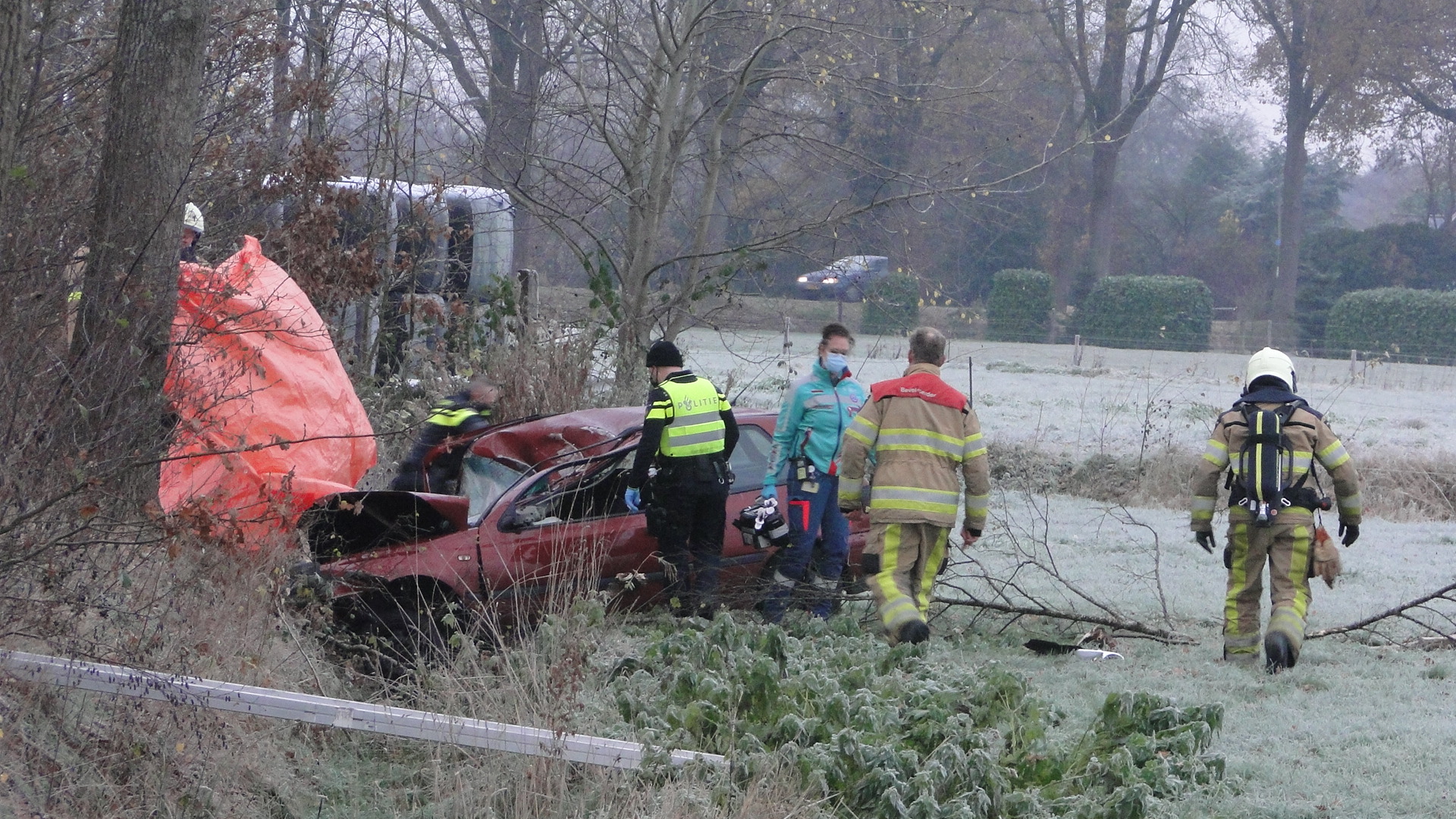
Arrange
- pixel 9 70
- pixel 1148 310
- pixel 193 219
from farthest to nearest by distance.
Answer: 1. pixel 1148 310
2. pixel 193 219
3. pixel 9 70

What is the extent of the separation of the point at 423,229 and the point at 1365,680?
313 inches

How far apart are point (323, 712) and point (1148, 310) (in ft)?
129

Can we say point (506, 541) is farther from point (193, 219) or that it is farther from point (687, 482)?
point (193, 219)

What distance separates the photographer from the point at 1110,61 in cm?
3938

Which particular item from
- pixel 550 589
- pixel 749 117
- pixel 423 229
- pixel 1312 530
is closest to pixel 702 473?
pixel 550 589

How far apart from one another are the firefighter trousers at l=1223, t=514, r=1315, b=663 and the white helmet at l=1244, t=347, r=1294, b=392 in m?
0.74

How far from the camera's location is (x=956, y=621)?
8.17 m

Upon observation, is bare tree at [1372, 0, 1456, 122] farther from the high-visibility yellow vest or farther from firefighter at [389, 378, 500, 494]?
the high-visibility yellow vest

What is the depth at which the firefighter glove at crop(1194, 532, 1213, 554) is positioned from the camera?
7371 mm

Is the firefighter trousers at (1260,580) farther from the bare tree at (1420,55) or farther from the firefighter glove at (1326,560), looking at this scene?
the bare tree at (1420,55)

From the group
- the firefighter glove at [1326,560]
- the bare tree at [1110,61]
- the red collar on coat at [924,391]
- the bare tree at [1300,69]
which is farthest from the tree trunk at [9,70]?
the bare tree at [1300,69]

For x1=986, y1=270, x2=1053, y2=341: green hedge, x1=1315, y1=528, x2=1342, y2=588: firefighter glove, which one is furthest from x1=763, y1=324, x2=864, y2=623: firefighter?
x1=986, y1=270, x2=1053, y2=341: green hedge

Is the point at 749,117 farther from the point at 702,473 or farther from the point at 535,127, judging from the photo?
the point at 702,473

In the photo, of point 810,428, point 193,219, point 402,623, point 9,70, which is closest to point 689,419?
point 810,428
